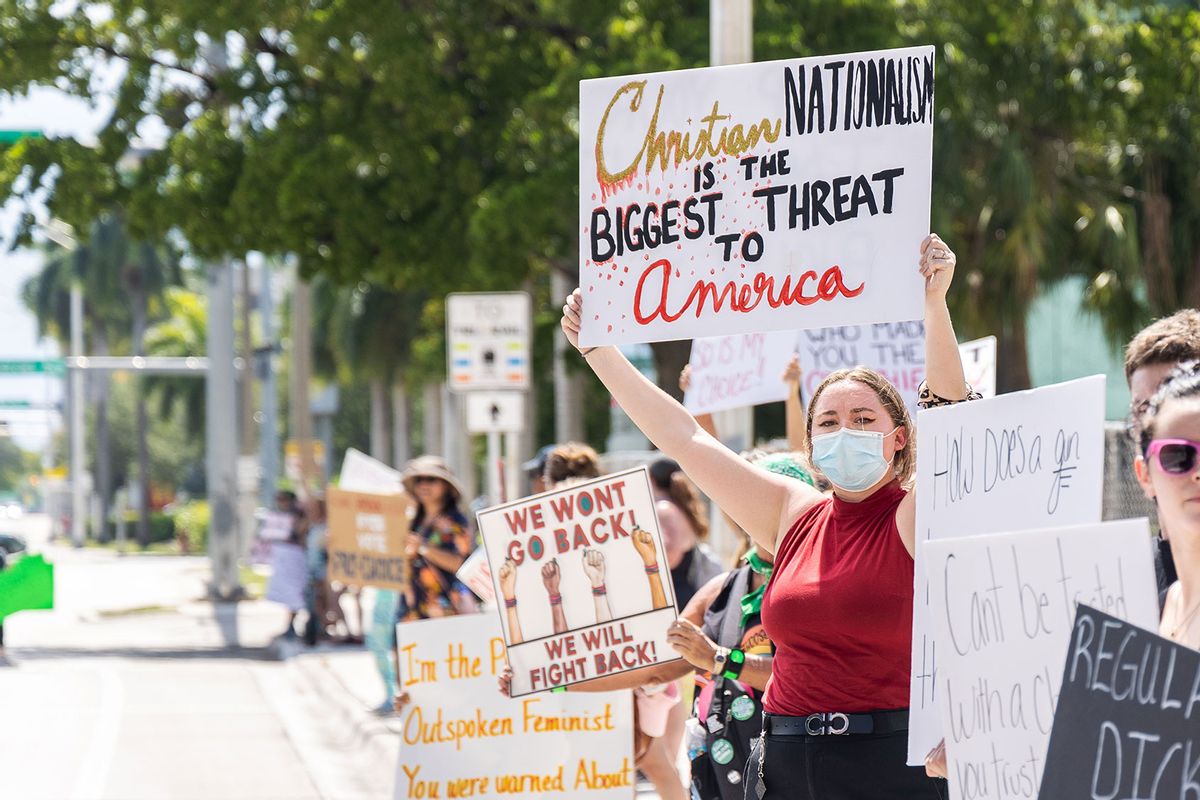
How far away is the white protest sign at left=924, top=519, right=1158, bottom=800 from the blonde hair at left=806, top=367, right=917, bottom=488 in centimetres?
84

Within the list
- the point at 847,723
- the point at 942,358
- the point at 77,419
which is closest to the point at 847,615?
→ the point at 847,723

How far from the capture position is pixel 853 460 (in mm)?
3939

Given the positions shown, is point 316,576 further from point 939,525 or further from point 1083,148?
point 939,525

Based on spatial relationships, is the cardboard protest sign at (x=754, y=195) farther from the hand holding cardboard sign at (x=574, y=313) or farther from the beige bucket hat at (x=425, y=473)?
the beige bucket hat at (x=425, y=473)

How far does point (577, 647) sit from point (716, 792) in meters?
0.76

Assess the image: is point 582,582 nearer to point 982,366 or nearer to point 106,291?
point 982,366

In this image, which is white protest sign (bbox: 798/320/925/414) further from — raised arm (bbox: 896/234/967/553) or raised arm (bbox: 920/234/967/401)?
raised arm (bbox: 920/234/967/401)

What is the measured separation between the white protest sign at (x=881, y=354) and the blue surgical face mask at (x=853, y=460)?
4.38 m

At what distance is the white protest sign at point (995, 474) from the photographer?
3439 mm

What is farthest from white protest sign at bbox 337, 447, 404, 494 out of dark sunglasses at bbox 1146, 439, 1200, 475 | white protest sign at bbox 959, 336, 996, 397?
dark sunglasses at bbox 1146, 439, 1200, 475

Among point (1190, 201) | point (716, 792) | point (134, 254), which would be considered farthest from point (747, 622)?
point (134, 254)

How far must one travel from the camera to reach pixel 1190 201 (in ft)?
66.4

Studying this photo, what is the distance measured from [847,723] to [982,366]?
330cm

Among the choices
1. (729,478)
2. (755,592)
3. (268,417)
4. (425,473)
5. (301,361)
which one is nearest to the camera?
(729,478)
